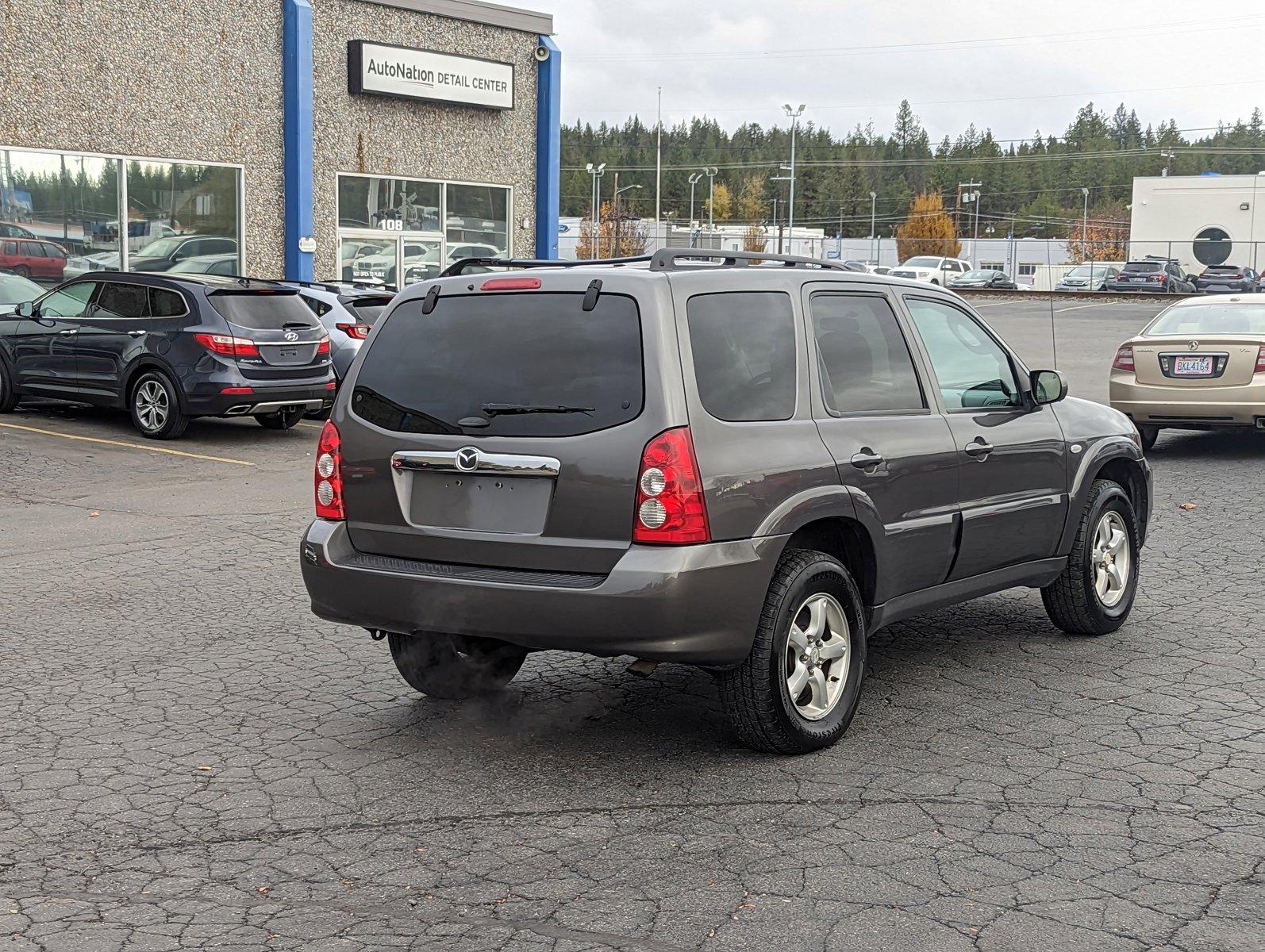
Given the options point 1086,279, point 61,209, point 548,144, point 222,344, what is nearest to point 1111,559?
point 222,344

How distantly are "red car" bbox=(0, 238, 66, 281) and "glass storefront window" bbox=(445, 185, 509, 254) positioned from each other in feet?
27.7

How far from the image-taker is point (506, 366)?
17.1 feet

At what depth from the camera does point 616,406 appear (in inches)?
196

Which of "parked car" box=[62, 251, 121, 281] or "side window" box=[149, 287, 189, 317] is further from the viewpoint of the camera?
"parked car" box=[62, 251, 121, 281]

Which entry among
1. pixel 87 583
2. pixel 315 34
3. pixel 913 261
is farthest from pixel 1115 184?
pixel 87 583

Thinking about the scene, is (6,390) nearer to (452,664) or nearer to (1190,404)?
(452,664)

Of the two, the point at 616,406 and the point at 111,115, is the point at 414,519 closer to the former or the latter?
the point at 616,406

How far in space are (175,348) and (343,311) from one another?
11.3 feet

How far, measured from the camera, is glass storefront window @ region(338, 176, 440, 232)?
27.2 metres

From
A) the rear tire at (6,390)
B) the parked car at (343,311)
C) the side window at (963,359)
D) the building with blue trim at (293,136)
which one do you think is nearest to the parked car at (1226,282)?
the building with blue trim at (293,136)

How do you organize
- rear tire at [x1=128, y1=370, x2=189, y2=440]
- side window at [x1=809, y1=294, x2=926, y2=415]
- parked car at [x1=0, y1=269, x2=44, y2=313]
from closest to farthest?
side window at [x1=809, y1=294, x2=926, y2=415] < rear tire at [x1=128, y1=370, x2=189, y2=440] < parked car at [x1=0, y1=269, x2=44, y2=313]

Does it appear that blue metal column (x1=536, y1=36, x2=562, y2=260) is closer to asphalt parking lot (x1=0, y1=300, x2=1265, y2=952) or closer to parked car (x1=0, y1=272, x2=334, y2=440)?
parked car (x1=0, y1=272, x2=334, y2=440)

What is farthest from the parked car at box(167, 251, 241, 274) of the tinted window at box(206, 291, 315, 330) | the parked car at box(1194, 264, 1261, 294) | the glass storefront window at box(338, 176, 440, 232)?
the parked car at box(1194, 264, 1261, 294)

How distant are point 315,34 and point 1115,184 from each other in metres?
162
